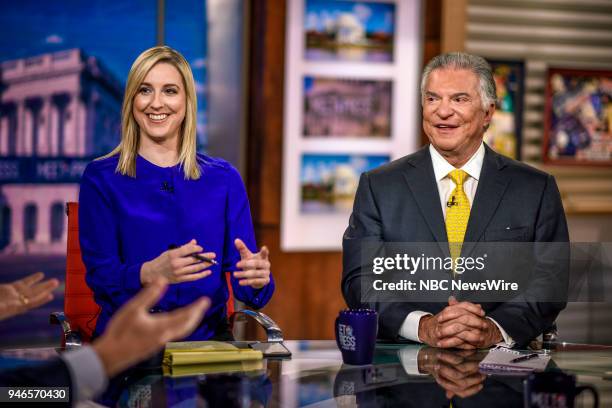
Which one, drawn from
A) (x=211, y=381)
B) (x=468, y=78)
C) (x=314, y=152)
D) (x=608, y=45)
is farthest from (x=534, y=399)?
(x=608, y=45)

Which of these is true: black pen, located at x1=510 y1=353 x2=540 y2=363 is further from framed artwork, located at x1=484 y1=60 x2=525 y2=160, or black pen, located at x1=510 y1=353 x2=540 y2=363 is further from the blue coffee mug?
framed artwork, located at x1=484 y1=60 x2=525 y2=160

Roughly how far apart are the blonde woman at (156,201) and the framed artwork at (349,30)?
2479mm

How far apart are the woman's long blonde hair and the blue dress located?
30 mm

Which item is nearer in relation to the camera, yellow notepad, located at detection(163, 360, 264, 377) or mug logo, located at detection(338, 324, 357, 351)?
yellow notepad, located at detection(163, 360, 264, 377)

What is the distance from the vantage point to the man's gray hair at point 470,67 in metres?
2.78

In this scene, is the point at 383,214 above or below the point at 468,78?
below

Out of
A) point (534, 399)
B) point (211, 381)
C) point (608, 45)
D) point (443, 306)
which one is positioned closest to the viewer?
point (534, 399)

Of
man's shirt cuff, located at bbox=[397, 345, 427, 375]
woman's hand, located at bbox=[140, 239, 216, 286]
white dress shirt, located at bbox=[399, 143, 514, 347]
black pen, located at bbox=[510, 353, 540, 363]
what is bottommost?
man's shirt cuff, located at bbox=[397, 345, 427, 375]

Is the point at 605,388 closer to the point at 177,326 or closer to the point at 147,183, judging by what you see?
the point at 177,326

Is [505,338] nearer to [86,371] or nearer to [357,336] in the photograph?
[357,336]

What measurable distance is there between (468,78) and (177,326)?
183cm

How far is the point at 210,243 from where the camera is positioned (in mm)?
2721

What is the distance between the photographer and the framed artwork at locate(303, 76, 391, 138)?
16.7 ft

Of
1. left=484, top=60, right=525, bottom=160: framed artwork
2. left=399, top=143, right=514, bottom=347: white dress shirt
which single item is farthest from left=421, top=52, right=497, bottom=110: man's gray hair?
left=484, top=60, right=525, bottom=160: framed artwork
